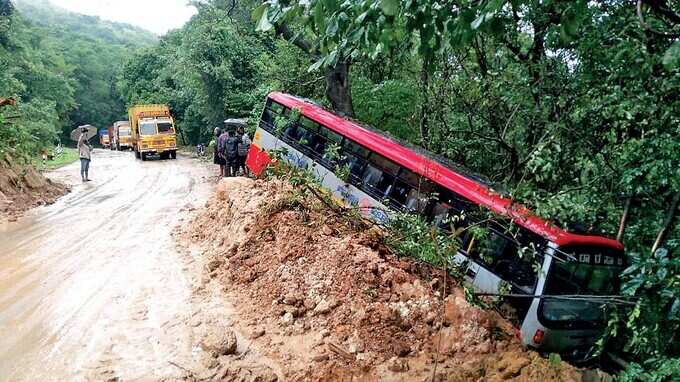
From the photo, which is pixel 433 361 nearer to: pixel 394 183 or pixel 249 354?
pixel 249 354

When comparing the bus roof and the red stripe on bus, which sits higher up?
the bus roof

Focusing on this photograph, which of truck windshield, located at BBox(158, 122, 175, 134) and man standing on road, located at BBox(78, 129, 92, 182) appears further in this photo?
truck windshield, located at BBox(158, 122, 175, 134)

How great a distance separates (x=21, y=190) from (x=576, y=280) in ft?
44.9

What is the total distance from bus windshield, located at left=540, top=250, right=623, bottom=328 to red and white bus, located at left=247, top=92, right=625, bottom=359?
0.01 metres

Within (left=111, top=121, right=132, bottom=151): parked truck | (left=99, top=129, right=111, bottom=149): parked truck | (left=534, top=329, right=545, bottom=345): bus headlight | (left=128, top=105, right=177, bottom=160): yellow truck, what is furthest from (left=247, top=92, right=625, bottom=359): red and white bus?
(left=99, top=129, right=111, bottom=149): parked truck

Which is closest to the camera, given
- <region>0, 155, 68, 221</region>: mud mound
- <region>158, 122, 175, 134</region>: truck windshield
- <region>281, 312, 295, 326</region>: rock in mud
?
<region>281, 312, 295, 326</region>: rock in mud

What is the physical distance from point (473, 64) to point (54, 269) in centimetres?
946

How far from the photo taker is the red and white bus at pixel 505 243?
257 inches

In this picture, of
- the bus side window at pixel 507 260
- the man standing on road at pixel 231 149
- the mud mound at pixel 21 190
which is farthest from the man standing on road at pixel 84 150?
the bus side window at pixel 507 260

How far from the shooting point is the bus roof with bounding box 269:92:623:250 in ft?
21.3

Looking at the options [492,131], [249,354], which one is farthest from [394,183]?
[249,354]

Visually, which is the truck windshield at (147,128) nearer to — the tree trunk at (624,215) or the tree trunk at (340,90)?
the tree trunk at (340,90)

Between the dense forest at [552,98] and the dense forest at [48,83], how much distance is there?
32.2 ft

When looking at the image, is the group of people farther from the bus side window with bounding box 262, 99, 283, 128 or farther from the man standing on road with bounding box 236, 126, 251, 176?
the bus side window with bounding box 262, 99, 283, 128
